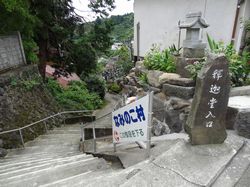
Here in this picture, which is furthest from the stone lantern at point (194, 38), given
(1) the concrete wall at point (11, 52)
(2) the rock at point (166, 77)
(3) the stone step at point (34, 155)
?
(1) the concrete wall at point (11, 52)

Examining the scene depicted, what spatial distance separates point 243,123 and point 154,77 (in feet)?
6.89

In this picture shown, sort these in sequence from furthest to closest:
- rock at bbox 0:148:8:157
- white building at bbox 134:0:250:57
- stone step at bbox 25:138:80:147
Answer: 1. white building at bbox 134:0:250:57
2. stone step at bbox 25:138:80:147
3. rock at bbox 0:148:8:157

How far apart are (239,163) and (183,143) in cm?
70

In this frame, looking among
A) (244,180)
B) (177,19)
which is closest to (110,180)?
(244,180)

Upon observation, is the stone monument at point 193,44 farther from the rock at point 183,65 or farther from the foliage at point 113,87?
the foliage at point 113,87

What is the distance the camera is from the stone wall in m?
5.86

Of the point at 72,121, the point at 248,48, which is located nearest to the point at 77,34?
the point at 72,121

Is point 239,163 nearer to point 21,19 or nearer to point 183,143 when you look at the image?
point 183,143

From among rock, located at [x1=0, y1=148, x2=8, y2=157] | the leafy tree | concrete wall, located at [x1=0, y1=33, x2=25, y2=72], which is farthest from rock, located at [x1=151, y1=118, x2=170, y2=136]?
concrete wall, located at [x1=0, y1=33, x2=25, y2=72]

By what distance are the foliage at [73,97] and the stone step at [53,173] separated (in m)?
7.42

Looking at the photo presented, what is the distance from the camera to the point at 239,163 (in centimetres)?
263

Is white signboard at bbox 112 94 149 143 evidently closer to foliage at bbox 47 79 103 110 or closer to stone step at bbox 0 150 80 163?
stone step at bbox 0 150 80 163

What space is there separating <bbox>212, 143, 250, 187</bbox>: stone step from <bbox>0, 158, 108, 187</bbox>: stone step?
176cm

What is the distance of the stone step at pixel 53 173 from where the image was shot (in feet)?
9.72
